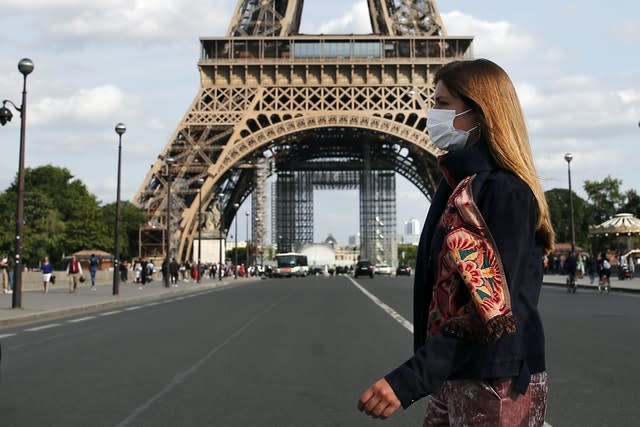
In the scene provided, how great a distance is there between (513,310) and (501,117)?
1.77 ft

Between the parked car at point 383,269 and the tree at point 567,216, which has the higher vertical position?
the tree at point 567,216

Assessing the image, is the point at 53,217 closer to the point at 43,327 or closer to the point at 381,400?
the point at 43,327

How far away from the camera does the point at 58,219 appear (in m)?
63.9

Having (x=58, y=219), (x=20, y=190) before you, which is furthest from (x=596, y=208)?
(x=20, y=190)

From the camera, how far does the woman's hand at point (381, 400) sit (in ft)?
6.58

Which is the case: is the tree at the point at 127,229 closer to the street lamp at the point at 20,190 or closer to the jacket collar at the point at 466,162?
the street lamp at the point at 20,190

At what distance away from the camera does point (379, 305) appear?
21.8 meters

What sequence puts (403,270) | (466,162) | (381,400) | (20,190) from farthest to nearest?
1. (403,270)
2. (20,190)
3. (466,162)
4. (381,400)

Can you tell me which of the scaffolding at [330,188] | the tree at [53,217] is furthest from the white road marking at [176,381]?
the scaffolding at [330,188]

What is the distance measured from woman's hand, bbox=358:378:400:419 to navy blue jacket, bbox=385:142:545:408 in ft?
0.06

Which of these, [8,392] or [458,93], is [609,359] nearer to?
[8,392]

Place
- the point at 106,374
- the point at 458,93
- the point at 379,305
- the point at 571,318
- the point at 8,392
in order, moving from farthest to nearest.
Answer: the point at 379,305
the point at 571,318
the point at 106,374
the point at 8,392
the point at 458,93

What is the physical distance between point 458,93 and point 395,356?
8.05 meters

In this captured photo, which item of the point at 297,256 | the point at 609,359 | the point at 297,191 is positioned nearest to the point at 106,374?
the point at 609,359
